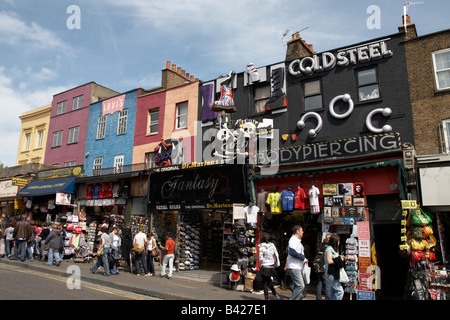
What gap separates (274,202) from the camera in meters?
13.0

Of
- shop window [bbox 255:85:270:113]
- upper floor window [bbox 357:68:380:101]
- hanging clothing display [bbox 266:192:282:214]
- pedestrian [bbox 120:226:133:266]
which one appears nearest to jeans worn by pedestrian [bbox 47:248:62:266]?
pedestrian [bbox 120:226:133:266]

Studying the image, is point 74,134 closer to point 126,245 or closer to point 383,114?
point 126,245

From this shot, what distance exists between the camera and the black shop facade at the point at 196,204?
49.0ft

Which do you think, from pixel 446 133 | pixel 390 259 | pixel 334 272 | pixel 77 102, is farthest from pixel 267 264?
pixel 77 102

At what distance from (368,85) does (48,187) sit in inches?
774

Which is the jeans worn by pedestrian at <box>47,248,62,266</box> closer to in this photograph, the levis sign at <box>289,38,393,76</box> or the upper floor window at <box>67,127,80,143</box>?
the upper floor window at <box>67,127,80,143</box>

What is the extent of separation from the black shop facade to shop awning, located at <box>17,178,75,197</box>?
6.30m

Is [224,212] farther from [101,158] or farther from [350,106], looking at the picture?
[101,158]

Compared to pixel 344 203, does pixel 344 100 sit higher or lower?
higher

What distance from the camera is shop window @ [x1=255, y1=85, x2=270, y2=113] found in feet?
53.3

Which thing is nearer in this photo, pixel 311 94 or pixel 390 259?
pixel 390 259

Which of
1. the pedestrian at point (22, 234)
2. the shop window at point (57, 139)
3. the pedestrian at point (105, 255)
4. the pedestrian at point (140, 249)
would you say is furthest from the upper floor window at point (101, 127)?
the pedestrian at point (105, 255)

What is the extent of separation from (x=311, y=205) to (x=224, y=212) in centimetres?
661
